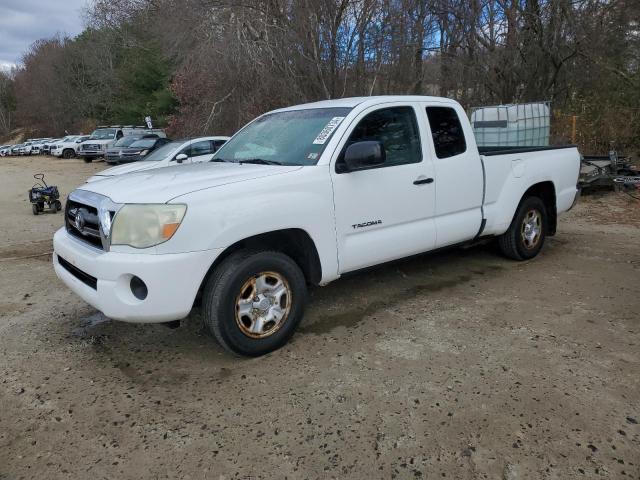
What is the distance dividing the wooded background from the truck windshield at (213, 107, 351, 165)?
30.9 ft

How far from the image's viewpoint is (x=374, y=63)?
1388cm

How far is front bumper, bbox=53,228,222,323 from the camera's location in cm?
304

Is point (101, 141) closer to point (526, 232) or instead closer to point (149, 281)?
point (526, 232)

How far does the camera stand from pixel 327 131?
393 centimetres

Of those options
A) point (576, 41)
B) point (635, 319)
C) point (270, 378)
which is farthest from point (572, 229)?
point (576, 41)

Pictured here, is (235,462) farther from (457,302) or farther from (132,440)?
(457,302)

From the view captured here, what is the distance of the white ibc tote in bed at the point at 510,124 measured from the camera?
34.1 feet

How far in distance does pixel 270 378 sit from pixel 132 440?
921 millimetres

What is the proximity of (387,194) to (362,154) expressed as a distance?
0.52 metres

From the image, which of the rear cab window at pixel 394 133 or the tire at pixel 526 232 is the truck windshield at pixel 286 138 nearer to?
the rear cab window at pixel 394 133

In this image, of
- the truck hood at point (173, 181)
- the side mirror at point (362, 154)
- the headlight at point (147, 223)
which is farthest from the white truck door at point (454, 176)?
the headlight at point (147, 223)

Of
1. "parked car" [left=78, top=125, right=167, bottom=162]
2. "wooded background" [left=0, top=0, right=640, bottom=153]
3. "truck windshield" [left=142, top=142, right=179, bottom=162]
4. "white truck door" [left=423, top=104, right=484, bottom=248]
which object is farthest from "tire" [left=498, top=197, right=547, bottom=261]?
"parked car" [left=78, top=125, right=167, bottom=162]

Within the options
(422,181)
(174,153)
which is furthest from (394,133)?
(174,153)

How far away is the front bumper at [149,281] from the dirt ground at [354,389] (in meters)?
0.51
